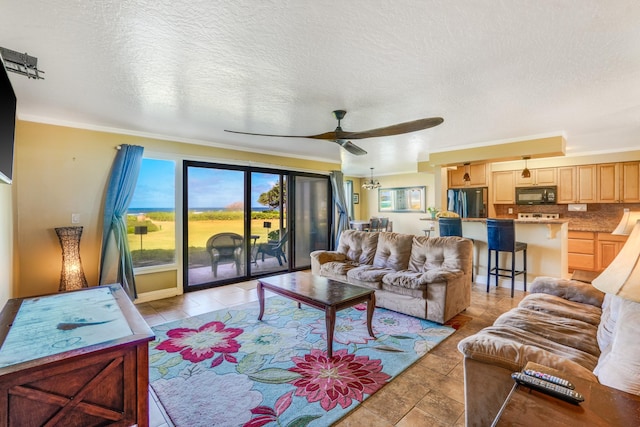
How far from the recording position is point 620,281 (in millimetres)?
1128

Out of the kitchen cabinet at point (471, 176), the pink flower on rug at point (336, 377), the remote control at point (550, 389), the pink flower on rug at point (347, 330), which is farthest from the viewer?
the kitchen cabinet at point (471, 176)

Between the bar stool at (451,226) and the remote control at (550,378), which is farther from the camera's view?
the bar stool at (451,226)

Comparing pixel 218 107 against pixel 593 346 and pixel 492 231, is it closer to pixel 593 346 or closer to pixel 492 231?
pixel 593 346

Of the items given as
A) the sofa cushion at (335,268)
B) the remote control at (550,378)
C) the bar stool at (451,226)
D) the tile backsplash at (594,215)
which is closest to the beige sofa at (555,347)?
the remote control at (550,378)

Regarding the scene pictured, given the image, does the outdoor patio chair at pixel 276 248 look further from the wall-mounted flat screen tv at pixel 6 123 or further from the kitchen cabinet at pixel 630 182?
the kitchen cabinet at pixel 630 182

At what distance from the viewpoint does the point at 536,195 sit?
6254mm

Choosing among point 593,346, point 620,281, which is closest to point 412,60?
point 620,281

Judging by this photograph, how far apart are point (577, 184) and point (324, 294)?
20.2ft

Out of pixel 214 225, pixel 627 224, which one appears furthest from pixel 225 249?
pixel 627 224

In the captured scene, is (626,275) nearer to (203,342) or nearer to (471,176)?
(203,342)

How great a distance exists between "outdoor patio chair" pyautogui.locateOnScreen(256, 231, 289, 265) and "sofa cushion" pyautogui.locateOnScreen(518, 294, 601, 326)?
431 cm

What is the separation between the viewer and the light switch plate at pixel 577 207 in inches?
238

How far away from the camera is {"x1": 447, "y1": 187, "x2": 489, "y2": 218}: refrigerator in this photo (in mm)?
6512

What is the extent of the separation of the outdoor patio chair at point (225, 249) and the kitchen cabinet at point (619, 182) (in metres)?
7.03
